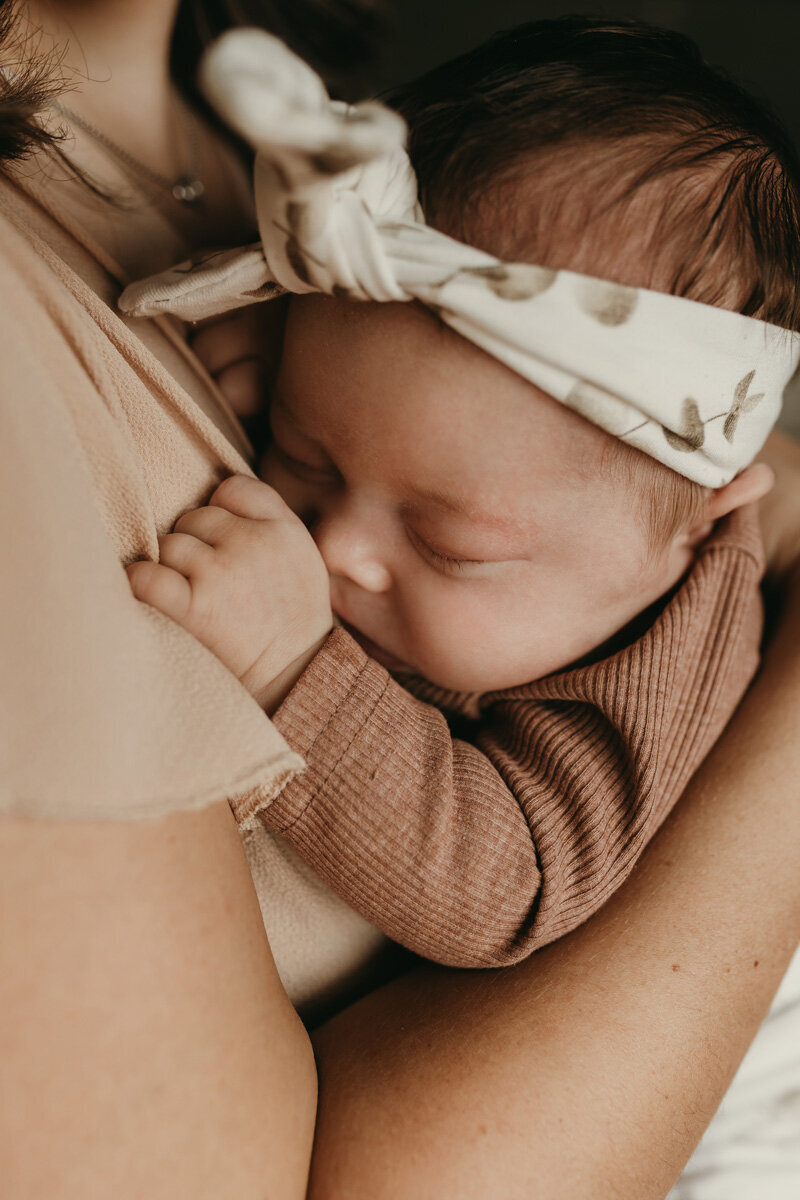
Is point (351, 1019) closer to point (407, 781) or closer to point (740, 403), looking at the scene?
point (407, 781)

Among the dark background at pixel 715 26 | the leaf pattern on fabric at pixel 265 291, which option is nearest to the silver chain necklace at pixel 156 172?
the leaf pattern on fabric at pixel 265 291

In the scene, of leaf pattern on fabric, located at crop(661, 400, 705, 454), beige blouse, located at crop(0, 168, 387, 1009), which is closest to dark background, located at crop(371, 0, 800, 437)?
leaf pattern on fabric, located at crop(661, 400, 705, 454)

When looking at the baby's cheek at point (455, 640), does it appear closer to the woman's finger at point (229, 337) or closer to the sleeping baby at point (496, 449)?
the sleeping baby at point (496, 449)

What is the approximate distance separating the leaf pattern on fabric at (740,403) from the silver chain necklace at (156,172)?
627mm

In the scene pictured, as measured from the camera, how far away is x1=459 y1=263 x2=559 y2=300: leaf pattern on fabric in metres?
0.73

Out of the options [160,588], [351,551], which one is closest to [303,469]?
[351,551]

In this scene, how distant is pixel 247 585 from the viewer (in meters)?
0.72

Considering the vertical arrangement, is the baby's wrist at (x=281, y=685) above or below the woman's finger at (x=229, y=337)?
below

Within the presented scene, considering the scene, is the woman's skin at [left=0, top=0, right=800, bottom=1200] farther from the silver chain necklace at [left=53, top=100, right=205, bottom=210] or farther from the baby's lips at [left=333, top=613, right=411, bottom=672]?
the baby's lips at [left=333, top=613, right=411, bottom=672]

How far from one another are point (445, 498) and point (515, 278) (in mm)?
213

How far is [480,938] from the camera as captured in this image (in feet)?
2.53

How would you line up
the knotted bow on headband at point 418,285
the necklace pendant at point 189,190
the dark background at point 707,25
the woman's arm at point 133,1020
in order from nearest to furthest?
the woman's arm at point 133,1020, the knotted bow on headband at point 418,285, the necklace pendant at point 189,190, the dark background at point 707,25

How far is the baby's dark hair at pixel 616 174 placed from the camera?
77 cm

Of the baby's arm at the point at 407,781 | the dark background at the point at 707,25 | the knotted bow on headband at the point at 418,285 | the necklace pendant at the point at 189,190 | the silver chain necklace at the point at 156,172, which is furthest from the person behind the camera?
the dark background at the point at 707,25
